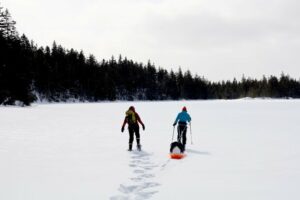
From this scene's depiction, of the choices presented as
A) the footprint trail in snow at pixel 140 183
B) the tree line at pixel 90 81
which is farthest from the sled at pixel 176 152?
the tree line at pixel 90 81

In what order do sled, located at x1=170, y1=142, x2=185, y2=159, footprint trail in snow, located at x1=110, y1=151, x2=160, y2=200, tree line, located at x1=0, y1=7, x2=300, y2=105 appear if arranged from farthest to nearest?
tree line, located at x1=0, y1=7, x2=300, y2=105, sled, located at x1=170, y1=142, x2=185, y2=159, footprint trail in snow, located at x1=110, y1=151, x2=160, y2=200

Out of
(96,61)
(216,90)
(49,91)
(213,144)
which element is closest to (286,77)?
(216,90)

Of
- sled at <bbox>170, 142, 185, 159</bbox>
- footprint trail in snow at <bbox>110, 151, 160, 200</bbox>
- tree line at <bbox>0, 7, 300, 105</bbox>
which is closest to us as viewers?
footprint trail in snow at <bbox>110, 151, 160, 200</bbox>

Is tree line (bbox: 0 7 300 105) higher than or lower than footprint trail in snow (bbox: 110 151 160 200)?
higher

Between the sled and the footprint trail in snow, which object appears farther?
the sled

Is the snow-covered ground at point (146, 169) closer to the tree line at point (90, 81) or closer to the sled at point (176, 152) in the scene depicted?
the sled at point (176, 152)

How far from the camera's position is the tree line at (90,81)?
50.0m

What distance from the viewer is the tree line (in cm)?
4997

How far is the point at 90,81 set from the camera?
107750 mm

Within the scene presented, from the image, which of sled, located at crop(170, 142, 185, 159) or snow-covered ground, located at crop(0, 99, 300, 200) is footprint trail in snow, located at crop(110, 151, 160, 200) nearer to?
snow-covered ground, located at crop(0, 99, 300, 200)

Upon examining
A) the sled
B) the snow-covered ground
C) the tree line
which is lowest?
the snow-covered ground

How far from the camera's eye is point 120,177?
383 inches

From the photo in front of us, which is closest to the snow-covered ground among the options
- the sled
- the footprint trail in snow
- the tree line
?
the footprint trail in snow

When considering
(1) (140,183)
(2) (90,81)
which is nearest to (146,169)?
(1) (140,183)
